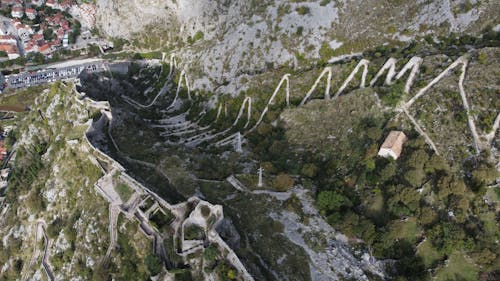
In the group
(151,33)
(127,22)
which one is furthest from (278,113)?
(127,22)

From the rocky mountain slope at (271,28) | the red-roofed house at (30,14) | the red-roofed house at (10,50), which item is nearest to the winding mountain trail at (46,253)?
the rocky mountain slope at (271,28)

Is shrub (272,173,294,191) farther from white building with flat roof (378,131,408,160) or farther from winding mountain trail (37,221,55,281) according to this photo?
winding mountain trail (37,221,55,281)

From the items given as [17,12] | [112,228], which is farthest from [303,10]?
[17,12]

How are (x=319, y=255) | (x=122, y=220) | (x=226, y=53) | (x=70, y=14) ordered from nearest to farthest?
1. (x=319, y=255)
2. (x=122, y=220)
3. (x=226, y=53)
4. (x=70, y=14)

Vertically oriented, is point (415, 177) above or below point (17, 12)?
below

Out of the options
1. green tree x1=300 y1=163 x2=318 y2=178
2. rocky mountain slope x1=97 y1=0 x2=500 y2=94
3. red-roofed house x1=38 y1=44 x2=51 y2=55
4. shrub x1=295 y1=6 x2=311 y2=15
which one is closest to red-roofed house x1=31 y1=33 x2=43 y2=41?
red-roofed house x1=38 y1=44 x2=51 y2=55

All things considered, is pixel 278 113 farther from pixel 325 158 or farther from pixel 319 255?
pixel 319 255

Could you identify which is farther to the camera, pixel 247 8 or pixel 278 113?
pixel 247 8

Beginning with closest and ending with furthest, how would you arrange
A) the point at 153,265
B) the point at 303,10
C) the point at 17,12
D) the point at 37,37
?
the point at 153,265 → the point at 303,10 → the point at 37,37 → the point at 17,12

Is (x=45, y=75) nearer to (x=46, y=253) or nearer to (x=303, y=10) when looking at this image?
(x=46, y=253)

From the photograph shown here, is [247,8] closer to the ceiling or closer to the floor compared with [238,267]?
closer to the ceiling

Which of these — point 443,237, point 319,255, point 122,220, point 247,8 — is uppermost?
point 247,8
